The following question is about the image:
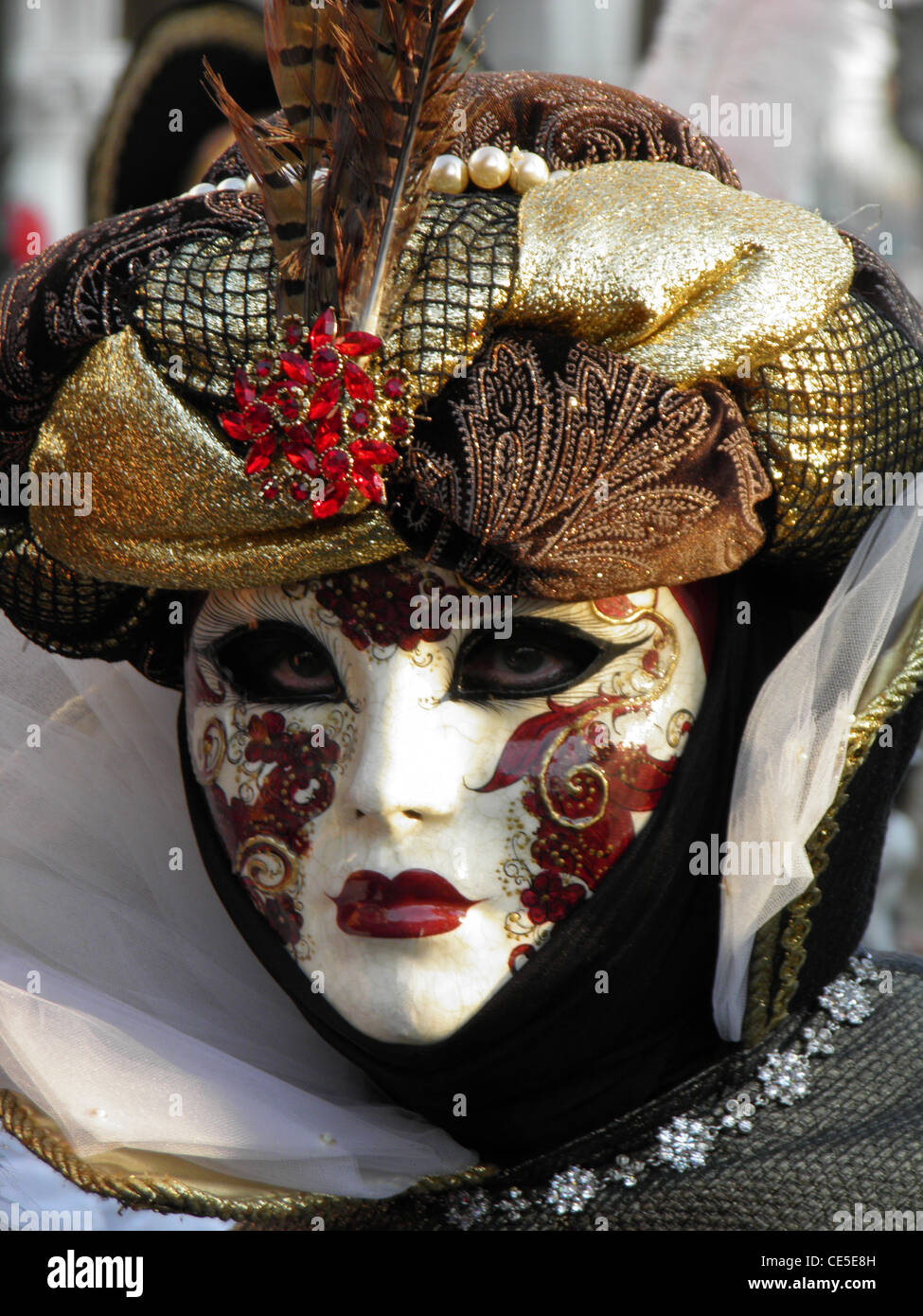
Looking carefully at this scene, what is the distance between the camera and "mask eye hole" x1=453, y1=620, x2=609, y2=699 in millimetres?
1671

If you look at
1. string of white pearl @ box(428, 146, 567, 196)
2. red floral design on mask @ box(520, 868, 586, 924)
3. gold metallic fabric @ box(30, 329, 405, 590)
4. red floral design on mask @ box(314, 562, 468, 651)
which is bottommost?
red floral design on mask @ box(520, 868, 586, 924)

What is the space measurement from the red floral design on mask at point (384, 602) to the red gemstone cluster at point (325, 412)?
117 mm

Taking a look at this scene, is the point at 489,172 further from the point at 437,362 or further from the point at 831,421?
the point at 831,421

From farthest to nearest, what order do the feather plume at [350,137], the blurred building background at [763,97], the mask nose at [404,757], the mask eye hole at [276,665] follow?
the blurred building background at [763,97] < the mask eye hole at [276,665] < the mask nose at [404,757] < the feather plume at [350,137]

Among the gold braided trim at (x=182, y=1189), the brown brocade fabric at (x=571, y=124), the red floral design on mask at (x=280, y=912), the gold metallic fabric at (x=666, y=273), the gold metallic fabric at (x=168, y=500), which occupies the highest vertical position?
the brown brocade fabric at (x=571, y=124)

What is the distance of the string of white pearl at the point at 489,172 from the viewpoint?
168 centimetres

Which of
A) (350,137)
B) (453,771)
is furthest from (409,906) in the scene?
(350,137)

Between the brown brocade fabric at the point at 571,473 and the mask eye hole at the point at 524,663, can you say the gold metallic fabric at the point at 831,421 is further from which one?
the mask eye hole at the point at 524,663

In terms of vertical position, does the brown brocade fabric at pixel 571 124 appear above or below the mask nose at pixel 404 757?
above

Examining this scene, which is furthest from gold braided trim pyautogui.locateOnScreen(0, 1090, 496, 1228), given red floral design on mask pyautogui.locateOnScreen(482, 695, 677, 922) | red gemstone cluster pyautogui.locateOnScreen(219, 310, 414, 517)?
red gemstone cluster pyautogui.locateOnScreen(219, 310, 414, 517)

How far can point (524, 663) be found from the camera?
5.53 feet

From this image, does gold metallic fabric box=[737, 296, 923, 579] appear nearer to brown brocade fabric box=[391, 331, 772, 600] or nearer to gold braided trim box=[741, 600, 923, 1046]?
brown brocade fabric box=[391, 331, 772, 600]

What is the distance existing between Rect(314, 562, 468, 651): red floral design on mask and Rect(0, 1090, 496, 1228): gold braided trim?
614mm

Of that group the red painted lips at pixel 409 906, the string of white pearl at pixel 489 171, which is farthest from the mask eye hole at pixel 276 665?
the string of white pearl at pixel 489 171
